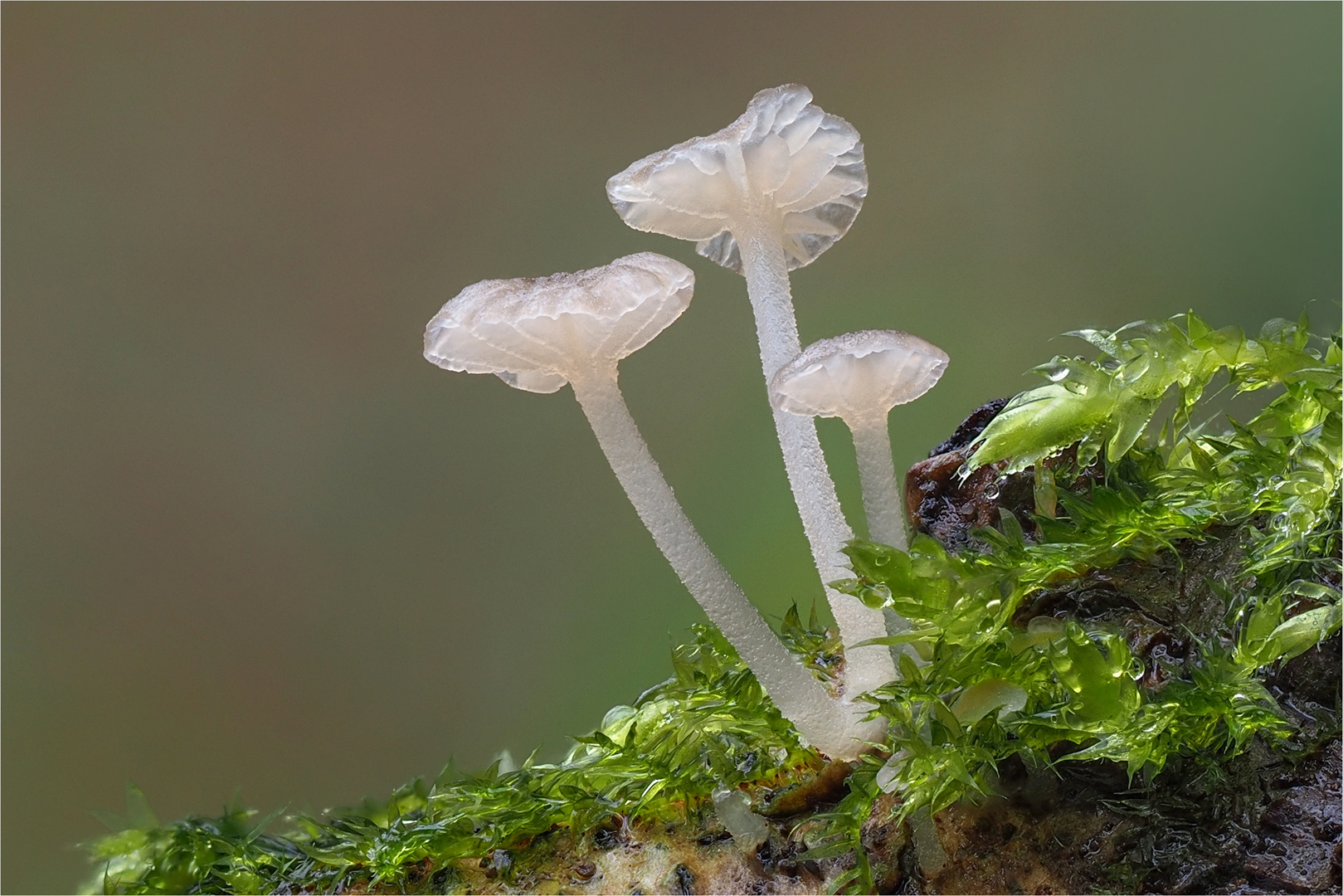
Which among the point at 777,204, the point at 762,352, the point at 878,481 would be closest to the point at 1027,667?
the point at 878,481

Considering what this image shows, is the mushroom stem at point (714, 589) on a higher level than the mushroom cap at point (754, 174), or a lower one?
lower

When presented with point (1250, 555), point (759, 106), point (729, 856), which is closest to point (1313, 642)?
point (1250, 555)

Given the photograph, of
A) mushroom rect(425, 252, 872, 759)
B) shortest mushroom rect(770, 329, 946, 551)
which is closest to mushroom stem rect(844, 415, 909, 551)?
shortest mushroom rect(770, 329, 946, 551)

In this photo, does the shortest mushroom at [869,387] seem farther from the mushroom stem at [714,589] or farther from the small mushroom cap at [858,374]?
the mushroom stem at [714,589]

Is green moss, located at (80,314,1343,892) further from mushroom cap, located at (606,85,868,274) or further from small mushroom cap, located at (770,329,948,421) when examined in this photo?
mushroom cap, located at (606,85,868,274)

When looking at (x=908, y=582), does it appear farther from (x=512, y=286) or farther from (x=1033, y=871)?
(x=512, y=286)

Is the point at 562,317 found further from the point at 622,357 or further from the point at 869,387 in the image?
the point at 869,387

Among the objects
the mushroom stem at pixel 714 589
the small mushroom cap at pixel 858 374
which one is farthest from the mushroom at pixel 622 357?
the small mushroom cap at pixel 858 374
